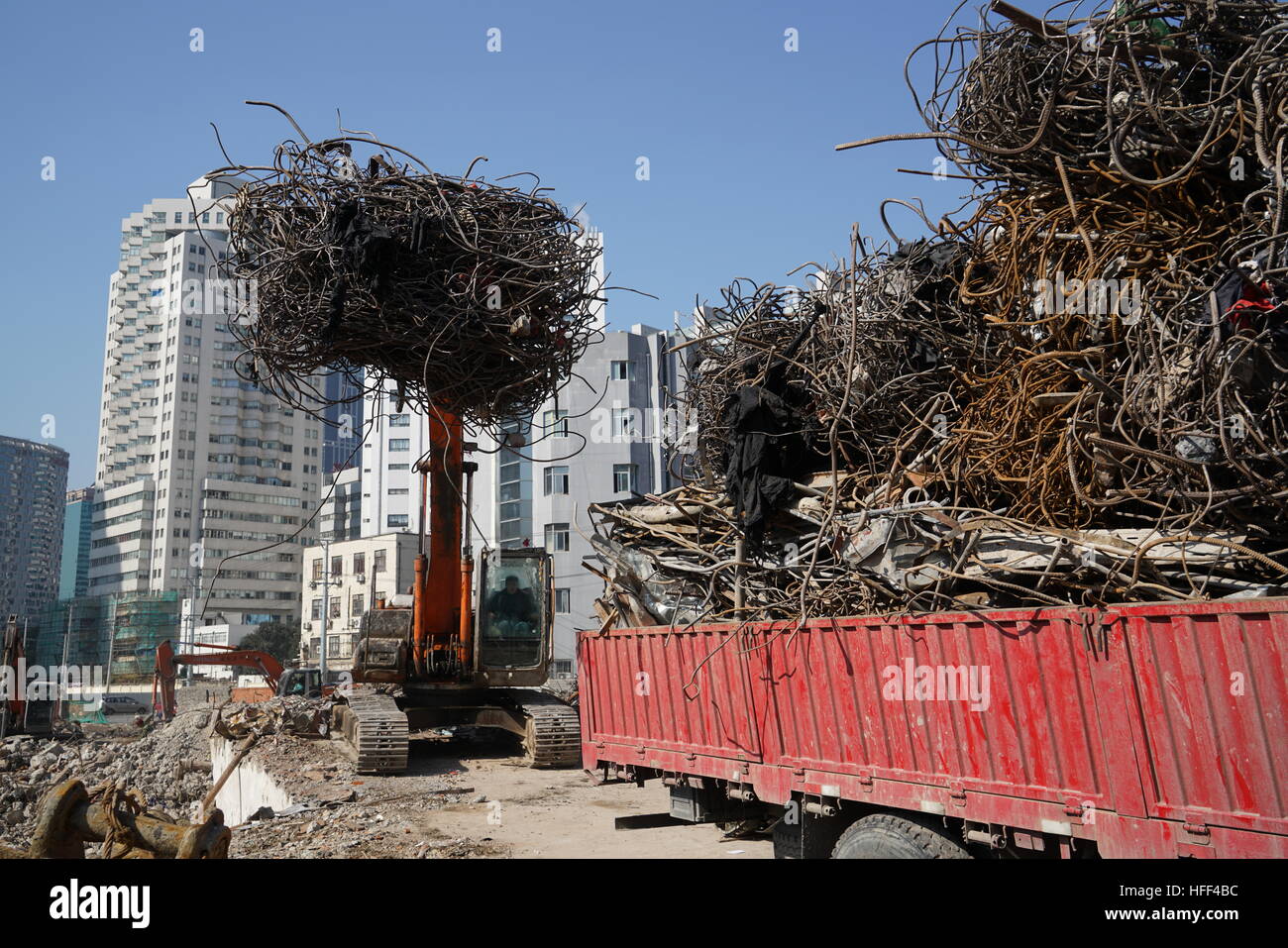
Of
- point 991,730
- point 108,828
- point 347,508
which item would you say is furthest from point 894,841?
point 347,508

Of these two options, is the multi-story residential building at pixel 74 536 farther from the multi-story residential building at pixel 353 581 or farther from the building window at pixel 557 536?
the building window at pixel 557 536

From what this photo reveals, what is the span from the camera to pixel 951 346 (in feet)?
21.8

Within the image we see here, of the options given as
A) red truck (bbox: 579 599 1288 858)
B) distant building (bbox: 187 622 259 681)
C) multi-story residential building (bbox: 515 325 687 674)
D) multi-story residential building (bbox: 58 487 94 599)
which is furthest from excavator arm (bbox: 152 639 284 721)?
multi-story residential building (bbox: 58 487 94 599)

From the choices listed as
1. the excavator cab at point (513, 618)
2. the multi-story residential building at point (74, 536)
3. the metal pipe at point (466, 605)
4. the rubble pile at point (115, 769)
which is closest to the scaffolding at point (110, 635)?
the rubble pile at point (115, 769)

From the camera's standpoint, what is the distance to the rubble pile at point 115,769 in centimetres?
1725

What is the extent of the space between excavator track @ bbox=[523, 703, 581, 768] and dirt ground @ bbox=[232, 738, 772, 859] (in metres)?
0.25

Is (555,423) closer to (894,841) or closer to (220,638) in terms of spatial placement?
(894,841)

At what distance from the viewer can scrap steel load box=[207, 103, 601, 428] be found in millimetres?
9039

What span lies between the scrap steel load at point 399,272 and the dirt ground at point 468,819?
14.3 feet

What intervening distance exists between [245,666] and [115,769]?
4999mm

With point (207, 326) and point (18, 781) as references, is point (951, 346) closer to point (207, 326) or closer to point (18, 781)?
point (18, 781)

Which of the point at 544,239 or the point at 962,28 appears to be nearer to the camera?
the point at 962,28
